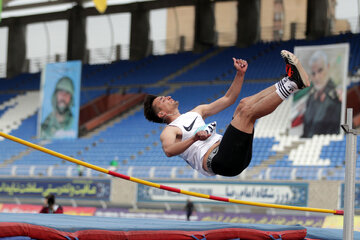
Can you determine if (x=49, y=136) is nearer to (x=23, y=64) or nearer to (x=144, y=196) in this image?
(x=144, y=196)

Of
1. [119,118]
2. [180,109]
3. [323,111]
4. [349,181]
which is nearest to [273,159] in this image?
[323,111]

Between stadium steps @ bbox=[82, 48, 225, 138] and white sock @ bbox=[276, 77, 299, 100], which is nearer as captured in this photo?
white sock @ bbox=[276, 77, 299, 100]

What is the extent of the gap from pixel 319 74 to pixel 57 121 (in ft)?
32.2

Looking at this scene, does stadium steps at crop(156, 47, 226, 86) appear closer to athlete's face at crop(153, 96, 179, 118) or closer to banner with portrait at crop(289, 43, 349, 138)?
banner with portrait at crop(289, 43, 349, 138)

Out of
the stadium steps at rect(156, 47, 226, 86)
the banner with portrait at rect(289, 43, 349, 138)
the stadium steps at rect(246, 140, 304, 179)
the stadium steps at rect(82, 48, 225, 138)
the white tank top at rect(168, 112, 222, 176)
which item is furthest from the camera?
the stadium steps at rect(156, 47, 226, 86)

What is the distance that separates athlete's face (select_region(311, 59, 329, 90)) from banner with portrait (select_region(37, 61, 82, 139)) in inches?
328

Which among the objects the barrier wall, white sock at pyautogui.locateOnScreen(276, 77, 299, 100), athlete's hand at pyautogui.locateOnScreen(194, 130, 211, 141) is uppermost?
white sock at pyautogui.locateOnScreen(276, 77, 299, 100)

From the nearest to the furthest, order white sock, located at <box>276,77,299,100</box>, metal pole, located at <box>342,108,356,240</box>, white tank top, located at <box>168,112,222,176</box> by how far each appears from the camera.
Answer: white sock, located at <box>276,77,299,100</box> → metal pole, located at <box>342,108,356,240</box> → white tank top, located at <box>168,112,222,176</box>

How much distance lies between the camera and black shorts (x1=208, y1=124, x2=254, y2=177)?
6.10m

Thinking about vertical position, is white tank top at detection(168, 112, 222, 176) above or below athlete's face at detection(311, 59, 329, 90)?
below

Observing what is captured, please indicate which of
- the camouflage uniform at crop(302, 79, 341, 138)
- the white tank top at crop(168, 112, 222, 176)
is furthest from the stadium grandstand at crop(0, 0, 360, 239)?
the white tank top at crop(168, 112, 222, 176)

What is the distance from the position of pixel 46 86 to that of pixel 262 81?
7995 millimetres

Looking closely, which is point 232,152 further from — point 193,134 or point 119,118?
point 119,118

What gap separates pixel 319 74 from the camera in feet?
61.8
